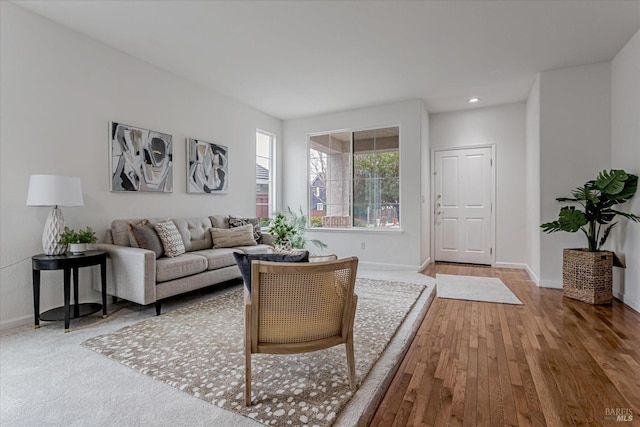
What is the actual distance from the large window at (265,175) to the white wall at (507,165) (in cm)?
362

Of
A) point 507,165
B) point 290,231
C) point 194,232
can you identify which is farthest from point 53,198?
point 507,165

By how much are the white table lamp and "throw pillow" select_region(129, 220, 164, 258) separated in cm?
56

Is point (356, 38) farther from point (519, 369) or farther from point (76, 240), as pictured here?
point (76, 240)

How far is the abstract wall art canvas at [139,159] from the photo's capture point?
3375 mm

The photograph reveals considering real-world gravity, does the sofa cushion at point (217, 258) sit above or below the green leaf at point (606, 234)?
below

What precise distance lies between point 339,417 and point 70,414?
4.38ft

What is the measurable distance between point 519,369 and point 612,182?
246 centimetres

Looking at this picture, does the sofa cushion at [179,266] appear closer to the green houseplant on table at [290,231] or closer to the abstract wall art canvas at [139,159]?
the abstract wall art canvas at [139,159]

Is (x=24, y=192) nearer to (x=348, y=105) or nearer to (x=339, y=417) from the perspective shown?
(x=339, y=417)

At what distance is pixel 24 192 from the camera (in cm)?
273

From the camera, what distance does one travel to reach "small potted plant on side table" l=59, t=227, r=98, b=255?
275 centimetres

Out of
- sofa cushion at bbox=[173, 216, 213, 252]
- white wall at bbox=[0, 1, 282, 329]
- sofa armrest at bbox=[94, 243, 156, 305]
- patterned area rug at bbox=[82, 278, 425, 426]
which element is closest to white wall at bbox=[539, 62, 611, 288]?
patterned area rug at bbox=[82, 278, 425, 426]

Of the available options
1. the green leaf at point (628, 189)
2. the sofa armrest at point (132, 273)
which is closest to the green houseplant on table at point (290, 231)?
the sofa armrest at point (132, 273)

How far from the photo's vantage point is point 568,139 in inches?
152
